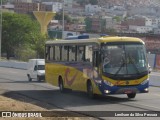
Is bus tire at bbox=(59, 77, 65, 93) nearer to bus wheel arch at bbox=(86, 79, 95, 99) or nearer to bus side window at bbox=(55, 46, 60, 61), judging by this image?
bus side window at bbox=(55, 46, 60, 61)

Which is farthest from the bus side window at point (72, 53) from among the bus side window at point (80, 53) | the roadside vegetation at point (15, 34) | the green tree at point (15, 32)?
the green tree at point (15, 32)

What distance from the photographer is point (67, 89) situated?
26438 millimetres

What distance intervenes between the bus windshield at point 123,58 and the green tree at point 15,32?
78094mm

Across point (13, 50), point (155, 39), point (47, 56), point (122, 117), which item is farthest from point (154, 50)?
point (122, 117)

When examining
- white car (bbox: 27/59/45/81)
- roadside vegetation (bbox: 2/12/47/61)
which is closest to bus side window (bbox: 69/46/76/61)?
white car (bbox: 27/59/45/81)

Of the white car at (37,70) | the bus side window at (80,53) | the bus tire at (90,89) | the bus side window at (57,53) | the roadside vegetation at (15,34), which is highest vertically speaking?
the bus side window at (80,53)

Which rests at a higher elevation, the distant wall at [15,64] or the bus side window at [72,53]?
the bus side window at [72,53]

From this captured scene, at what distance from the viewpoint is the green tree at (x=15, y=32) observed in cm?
10006

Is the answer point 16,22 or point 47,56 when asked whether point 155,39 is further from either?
point 47,56

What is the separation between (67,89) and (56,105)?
673 cm

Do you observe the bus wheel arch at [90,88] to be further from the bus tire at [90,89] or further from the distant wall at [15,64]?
the distant wall at [15,64]

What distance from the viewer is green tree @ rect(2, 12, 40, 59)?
328 ft

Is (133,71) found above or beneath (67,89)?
above

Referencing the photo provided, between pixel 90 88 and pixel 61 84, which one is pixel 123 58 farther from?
pixel 61 84
